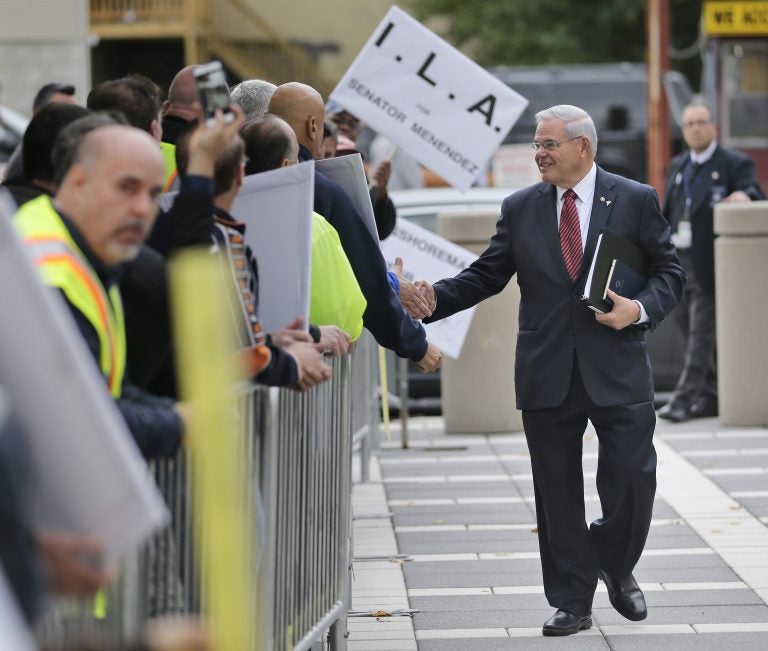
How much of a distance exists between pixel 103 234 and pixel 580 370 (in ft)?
10.2

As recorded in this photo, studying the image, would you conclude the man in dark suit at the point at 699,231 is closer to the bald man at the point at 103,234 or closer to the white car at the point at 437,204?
the white car at the point at 437,204

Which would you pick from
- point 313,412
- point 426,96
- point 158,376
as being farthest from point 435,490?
point 158,376

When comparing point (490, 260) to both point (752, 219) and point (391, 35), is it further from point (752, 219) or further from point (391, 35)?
point (752, 219)

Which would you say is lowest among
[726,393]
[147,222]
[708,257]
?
[726,393]

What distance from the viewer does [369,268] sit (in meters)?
5.71

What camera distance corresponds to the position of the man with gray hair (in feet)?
20.4

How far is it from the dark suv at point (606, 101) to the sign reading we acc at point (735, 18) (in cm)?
417

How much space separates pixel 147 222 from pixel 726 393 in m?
8.70

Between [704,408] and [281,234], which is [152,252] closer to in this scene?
[281,234]

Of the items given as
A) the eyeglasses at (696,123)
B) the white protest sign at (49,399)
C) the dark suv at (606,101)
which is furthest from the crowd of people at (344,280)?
the dark suv at (606,101)

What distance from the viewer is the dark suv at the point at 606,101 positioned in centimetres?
2384

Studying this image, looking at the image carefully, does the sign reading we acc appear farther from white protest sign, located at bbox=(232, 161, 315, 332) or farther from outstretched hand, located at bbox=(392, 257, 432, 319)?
white protest sign, located at bbox=(232, 161, 315, 332)

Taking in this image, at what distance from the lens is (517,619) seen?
6.47 meters

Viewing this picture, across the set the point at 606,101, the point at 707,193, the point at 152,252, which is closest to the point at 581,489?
the point at 152,252
